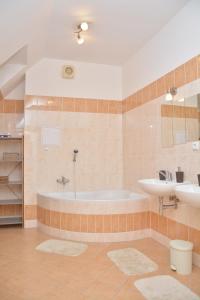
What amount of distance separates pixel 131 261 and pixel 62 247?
97 centimetres

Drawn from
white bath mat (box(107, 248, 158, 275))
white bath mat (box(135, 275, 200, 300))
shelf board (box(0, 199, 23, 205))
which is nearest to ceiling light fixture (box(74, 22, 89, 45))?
shelf board (box(0, 199, 23, 205))

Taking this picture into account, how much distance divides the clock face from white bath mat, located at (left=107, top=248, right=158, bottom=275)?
3.10 meters

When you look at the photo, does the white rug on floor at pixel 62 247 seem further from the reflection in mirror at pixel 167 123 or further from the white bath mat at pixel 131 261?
the reflection in mirror at pixel 167 123

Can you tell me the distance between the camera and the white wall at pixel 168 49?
280 cm

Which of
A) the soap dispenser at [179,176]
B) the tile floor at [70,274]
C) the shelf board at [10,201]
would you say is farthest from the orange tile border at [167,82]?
the shelf board at [10,201]

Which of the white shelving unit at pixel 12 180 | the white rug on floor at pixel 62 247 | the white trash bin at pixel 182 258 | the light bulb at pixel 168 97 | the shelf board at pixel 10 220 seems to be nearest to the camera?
the white trash bin at pixel 182 258

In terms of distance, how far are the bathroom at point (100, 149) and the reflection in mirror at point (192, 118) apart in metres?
0.01

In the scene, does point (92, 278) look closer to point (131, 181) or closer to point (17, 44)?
point (131, 181)

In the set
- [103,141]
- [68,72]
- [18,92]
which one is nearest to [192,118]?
[103,141]

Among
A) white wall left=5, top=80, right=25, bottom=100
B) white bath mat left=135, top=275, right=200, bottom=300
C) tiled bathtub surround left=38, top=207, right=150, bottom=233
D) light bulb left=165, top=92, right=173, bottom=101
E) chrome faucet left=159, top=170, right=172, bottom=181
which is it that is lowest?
white bath mat left=135, top=275, right=200, bottom=300

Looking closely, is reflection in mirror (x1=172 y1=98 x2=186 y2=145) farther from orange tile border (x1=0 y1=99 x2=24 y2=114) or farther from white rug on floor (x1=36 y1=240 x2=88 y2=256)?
orange tile border (x1=0 y1=99 x2=24 y2=114)

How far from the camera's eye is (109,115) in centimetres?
474

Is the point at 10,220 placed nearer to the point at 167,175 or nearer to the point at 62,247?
the point at 62,247

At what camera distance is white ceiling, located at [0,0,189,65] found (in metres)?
2.57
